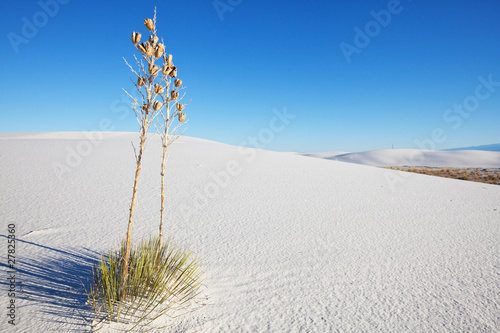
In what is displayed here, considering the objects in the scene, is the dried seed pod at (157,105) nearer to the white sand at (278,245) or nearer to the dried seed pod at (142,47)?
the dried seed pod at (142,47)

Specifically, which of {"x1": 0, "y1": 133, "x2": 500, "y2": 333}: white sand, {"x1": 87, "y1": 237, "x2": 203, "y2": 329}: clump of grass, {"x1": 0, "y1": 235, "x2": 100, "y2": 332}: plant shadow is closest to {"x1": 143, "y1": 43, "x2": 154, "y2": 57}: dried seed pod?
{"x1": 87, "y1": 237, "x2": 203, "y2": 329}: clump of grass

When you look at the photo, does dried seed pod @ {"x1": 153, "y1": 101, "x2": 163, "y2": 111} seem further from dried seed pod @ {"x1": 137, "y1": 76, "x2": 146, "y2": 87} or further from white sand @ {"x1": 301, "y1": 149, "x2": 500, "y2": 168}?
white sand @ {"x1": 301, "y1": 149, "x2": 500, "y2": 168}

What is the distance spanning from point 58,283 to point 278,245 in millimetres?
2449

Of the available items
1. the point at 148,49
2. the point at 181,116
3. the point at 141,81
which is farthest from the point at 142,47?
the point at 181,116

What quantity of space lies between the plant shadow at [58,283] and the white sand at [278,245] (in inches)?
0.5

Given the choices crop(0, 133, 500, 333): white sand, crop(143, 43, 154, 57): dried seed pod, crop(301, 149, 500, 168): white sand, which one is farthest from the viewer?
crop(301, 149, 500, 168): white sand

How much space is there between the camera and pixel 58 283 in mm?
2074

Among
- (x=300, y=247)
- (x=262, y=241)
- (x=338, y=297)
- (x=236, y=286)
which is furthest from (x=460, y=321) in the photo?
(x=262, y=241)

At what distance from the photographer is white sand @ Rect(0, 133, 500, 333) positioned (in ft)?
6.17

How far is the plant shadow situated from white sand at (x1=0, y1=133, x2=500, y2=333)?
0.04 feet

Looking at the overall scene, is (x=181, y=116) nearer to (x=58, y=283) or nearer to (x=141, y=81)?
(x=141, y=81)

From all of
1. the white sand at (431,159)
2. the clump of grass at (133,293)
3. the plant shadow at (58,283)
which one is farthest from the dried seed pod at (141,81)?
the white sand at (431,159)

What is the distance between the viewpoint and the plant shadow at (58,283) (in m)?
1.69

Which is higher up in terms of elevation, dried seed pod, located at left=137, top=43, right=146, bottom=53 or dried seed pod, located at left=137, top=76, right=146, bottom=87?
dried seed pod, located at left=137, top=43, right=146, bottom=53
